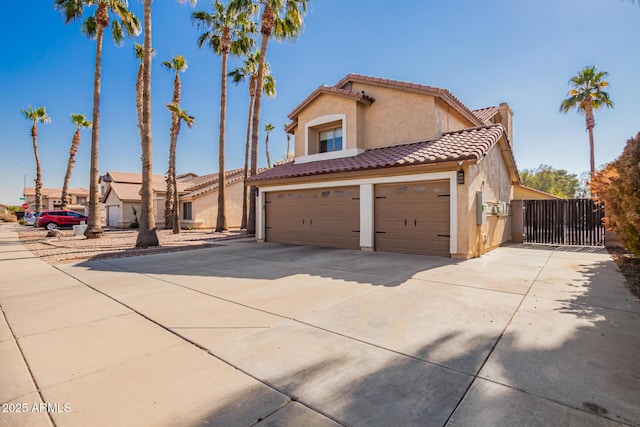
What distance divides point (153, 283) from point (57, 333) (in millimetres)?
2572

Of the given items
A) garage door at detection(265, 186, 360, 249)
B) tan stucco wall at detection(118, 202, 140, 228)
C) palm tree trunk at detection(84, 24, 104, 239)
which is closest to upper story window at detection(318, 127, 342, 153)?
garage door at detection(265, 186, 360, 249)

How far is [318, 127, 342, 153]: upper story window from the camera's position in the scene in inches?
563

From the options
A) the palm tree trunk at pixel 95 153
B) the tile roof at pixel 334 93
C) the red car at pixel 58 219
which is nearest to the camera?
the tile roof at pixel 334 93

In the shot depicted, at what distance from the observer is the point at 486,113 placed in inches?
662

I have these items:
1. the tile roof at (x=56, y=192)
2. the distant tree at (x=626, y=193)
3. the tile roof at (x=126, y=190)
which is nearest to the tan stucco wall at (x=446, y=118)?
the distant tree at (x=626, y=193)

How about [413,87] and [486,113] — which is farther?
[486,113]

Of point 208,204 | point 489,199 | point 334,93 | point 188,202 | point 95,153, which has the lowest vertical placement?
point 489,199

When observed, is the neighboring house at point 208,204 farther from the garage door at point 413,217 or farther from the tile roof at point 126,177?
the garage door at point 413,217

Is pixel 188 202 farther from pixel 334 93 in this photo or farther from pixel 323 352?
pixel 323 352

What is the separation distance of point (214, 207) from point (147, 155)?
13.6m

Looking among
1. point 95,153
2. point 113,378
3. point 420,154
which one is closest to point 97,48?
point 95,153

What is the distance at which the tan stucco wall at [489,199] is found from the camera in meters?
9.05

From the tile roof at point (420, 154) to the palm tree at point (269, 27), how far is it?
478 cm

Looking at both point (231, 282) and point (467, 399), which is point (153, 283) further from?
point (467, 399)
